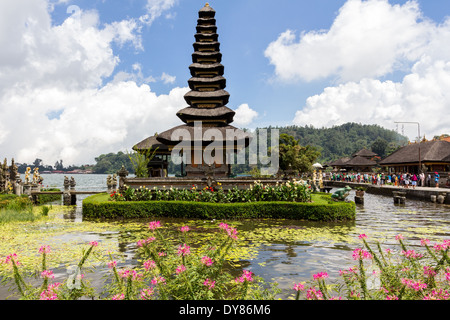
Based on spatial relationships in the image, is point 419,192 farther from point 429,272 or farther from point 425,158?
point 429,272

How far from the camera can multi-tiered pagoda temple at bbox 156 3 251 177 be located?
1149 inches

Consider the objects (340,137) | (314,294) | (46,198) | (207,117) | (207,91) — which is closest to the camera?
(314,294)

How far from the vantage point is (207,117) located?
99.2 feet

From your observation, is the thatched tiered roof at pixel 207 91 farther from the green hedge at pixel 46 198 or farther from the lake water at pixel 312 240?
the lake water at pixel 312 240

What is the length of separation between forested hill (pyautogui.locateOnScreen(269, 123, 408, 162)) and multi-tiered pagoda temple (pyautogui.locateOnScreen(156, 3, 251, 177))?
110213mm

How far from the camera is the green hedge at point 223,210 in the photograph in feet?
50.0

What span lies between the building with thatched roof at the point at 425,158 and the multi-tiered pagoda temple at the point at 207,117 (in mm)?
24964

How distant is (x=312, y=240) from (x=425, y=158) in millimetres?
39216

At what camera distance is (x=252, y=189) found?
57.2 ft

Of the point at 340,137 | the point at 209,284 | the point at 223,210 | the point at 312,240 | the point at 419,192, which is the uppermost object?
the point at 340,137

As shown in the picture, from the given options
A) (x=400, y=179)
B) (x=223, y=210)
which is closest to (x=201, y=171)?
(x=223, y=210)

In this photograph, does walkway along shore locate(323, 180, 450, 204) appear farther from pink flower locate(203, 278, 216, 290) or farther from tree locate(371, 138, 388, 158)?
tree locate(371, 138, 388, 158)

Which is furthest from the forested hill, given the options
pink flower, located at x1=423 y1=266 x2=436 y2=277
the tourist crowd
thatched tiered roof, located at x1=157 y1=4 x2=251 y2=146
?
pink flower, located at x1=423 y1=266 x2=436 y2=277

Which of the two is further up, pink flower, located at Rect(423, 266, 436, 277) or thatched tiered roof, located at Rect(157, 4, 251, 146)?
thatched tiered roof, located at Rect(157, 4, 251, 146)
